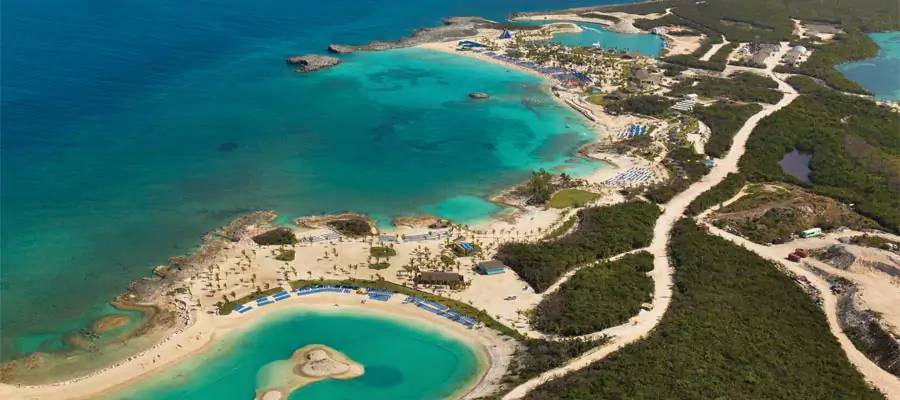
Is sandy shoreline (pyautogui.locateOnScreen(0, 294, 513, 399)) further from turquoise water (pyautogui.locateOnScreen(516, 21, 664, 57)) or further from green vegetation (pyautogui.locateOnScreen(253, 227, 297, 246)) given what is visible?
turquoise water (pyautogui.locateOnScreen(516, 21, 664, 57))

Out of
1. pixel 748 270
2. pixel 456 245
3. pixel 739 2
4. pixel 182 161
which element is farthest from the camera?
pixel 739 2

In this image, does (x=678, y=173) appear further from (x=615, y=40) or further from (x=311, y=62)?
(x=615, y=40)

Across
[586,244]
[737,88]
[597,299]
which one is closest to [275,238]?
[586,244]

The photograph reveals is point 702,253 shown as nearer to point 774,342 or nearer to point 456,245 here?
point 774,342

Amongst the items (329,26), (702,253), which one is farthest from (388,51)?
(702,253)

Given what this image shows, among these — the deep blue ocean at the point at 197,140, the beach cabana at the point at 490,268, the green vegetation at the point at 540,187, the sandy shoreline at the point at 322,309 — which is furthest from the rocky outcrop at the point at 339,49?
the beach cabana at the point at 490,268

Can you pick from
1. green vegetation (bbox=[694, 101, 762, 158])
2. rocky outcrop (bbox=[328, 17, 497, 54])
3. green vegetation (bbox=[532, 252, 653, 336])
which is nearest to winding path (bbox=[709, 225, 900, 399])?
green vegetation (bbox=[532, 252, 653, 336])
